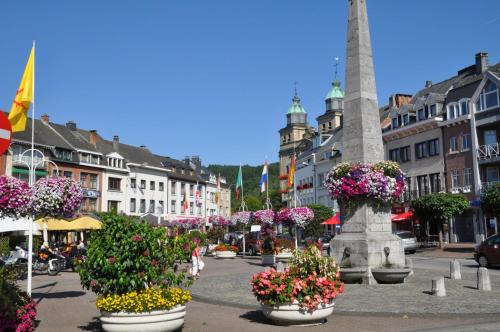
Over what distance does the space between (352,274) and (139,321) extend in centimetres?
831

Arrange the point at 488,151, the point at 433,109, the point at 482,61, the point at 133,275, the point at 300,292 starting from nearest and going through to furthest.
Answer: the point at 133,275 < the point at 300,292 < the point at 488,151 < the point at 482,61 < the point at 433,109

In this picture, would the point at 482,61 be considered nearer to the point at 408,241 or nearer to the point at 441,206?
the point at 441,206

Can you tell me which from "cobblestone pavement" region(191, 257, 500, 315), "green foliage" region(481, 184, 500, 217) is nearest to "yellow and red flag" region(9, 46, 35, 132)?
"cobblestone pavement" region(191, 257, 500, 315)

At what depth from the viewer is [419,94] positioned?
51656mm

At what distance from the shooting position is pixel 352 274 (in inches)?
584


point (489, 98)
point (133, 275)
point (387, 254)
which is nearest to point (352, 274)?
point (387, 254)

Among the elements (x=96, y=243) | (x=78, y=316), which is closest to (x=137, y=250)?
(x=96, y=243)

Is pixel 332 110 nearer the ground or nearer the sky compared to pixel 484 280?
nearer the sky

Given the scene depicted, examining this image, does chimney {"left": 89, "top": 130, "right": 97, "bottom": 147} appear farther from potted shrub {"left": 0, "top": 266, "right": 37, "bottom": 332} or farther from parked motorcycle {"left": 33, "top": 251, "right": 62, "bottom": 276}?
potted shrub {"left": 0, "top": 266, "right": 37, "bottom": 332}

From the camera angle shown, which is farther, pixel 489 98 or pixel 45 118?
pixel 45 118

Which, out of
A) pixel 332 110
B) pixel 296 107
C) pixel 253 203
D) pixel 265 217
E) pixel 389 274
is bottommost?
pixel 389 274

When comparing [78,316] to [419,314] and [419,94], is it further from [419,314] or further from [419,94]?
[419,94]

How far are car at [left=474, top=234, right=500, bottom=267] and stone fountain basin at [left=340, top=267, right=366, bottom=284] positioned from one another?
10495mm

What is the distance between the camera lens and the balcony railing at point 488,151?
3778cm
